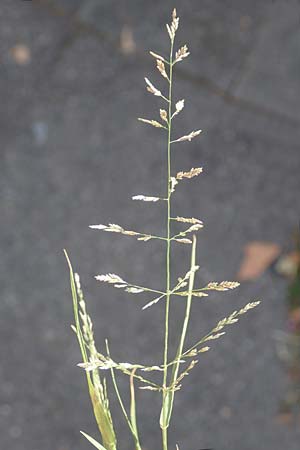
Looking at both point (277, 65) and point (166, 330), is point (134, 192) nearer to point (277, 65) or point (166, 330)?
point (277, 65)

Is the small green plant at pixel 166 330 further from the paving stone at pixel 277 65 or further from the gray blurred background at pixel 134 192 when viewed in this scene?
the paving stone at pixel 277 65

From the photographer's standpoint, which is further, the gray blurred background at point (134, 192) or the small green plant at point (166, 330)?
the gray blurred background at point (134, 192)

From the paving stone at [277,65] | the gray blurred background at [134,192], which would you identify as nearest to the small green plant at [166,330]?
the gray blurred background at [134,192]

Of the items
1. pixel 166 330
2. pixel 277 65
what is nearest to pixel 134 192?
pixel 277 65

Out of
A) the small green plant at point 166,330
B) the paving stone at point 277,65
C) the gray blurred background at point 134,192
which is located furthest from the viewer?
the paving stone at point 277,65

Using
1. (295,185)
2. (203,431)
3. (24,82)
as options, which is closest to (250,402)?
(203,431)

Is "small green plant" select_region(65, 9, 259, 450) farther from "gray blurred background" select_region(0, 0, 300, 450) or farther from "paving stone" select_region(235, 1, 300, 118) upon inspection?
"paving stone" select_region(235, 1, 300, 118)

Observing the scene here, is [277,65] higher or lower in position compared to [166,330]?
lower

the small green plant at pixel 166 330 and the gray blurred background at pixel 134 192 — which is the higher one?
the small green plant at pixel 166 330

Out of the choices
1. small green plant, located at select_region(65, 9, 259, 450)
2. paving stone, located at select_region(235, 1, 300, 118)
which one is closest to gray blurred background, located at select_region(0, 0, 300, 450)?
paving stone, located at select_region(235, 1, 300, 118)
